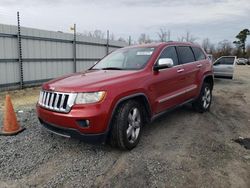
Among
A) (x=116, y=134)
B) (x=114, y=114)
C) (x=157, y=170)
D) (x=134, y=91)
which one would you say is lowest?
(x=157, y=170)

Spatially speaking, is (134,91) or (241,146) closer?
(134,91)

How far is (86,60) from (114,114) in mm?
10375

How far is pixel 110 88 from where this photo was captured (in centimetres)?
355

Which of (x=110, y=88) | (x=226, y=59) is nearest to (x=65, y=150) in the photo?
(x=110, y=88)

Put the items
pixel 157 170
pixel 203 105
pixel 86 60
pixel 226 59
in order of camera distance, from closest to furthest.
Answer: pixel 157 170 < pixel 203 105 < pixel 86 60 < pixel 226 59

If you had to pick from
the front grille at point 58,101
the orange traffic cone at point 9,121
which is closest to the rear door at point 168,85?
the front grille at point 58,101

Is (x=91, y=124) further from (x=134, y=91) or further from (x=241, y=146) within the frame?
(x=241, y=146)

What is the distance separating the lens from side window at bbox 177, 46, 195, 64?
5.52 metres

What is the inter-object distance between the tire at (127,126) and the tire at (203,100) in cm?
257

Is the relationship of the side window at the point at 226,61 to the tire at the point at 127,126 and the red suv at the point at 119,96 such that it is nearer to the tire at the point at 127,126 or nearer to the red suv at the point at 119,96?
the red suv at the point at 119,96

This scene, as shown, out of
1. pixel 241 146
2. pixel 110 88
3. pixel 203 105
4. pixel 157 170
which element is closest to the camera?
pixel 157 170

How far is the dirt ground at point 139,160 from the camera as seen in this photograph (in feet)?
10.2

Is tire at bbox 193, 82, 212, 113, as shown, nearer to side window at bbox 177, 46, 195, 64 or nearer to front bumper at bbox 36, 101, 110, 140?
side window at bbox 177, 46, 195, 64

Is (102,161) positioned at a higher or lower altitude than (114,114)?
lower
